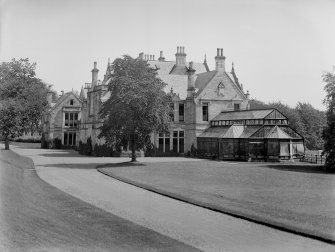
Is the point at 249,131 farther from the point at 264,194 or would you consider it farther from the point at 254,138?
the point at 264,194

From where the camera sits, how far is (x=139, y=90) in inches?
1199

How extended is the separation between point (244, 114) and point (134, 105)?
17.5 m

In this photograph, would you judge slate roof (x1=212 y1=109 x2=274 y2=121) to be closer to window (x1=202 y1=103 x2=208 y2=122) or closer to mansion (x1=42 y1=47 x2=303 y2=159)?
mansion (x1=42 y1=47 x2=303 y2=159)

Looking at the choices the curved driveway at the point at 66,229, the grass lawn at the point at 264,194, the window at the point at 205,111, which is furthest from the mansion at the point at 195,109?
the curved driveway at the point at 66,229

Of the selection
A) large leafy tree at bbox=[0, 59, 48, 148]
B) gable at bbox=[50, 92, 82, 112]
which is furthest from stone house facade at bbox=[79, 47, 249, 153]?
gable at bbox=[50, 92, 82, 112]

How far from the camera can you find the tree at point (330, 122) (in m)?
27.8

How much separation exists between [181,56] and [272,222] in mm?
46002

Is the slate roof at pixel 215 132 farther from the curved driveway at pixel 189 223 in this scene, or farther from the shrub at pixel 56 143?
the shrub at pixel 56 143

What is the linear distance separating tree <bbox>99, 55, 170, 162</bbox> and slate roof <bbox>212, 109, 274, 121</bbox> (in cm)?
1348

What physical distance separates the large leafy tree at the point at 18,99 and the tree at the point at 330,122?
85.7ft

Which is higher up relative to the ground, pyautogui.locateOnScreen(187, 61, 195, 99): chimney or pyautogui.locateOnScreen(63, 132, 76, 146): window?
pyautogui.locateOnScreen(187, 61, 195, 99): chimney

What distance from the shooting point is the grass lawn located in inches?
456

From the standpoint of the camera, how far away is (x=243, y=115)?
4266 cm

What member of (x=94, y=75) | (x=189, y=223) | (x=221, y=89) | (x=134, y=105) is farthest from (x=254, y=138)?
(x=189, y=223)
